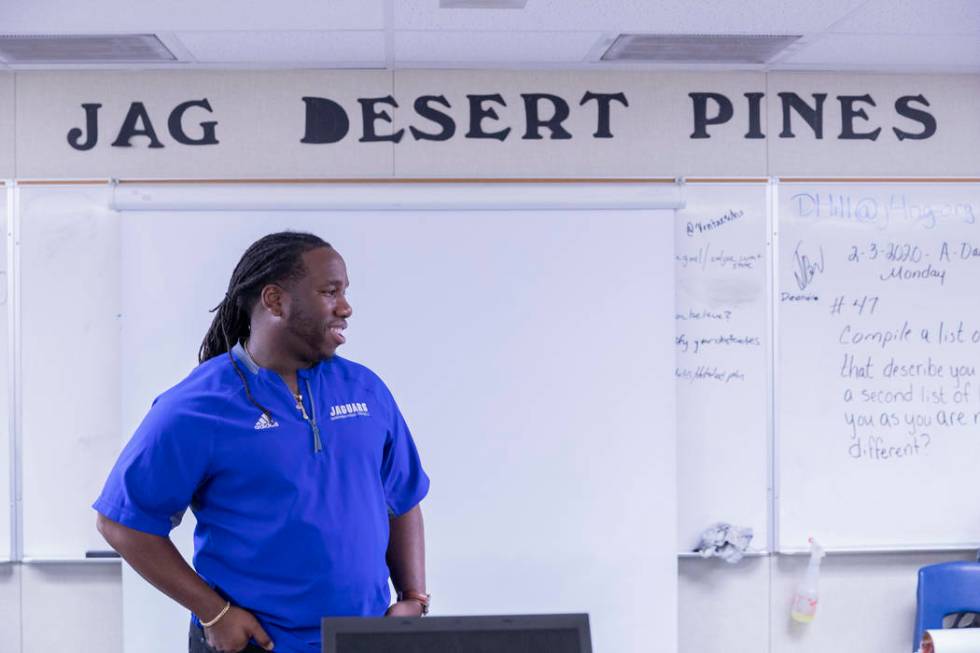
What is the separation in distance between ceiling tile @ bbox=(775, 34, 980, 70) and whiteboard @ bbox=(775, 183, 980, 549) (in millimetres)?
347

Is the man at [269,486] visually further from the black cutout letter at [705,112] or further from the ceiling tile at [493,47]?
the black cutout letter at [705,112]

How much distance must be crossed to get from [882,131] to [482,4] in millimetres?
1325

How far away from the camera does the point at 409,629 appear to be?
94 cm

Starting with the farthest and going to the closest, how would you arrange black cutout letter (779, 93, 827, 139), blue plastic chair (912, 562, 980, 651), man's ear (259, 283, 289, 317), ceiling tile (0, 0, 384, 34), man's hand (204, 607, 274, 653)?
1. black cutout letter (779, 93, 827, 139)
2. blue plastic chair (912, 562, 980, 651)
3. ceiling tile (0, 0, 384, 34)
4. man's ear (259, 283, 289, 317)
5. man's hand (204, 607, 274, 653)

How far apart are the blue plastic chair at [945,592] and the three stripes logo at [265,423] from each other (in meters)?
1.94

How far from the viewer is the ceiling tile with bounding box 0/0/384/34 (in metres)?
2.12

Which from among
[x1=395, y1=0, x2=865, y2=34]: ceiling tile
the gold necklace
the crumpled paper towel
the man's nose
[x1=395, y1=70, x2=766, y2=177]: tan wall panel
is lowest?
the crumpled paper towel

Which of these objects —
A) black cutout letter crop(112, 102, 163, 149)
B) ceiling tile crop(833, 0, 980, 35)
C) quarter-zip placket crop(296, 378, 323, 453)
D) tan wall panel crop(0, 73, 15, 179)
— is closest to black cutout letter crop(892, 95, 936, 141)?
ceiling tile crop(833, 0, 980, 35)

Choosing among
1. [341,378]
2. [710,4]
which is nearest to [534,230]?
[710,4]

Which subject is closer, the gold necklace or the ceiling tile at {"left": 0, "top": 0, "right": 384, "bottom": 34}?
the gold necklace

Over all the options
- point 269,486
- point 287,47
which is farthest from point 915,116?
point 269,486

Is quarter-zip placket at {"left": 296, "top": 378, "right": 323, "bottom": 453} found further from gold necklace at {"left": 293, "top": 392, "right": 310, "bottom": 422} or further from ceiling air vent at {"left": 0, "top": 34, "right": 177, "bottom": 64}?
ceiling air vent at {"left": 0, "top": 34, "right": 177, "bottom": 64}

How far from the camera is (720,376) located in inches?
107

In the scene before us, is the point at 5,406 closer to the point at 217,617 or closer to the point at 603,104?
the point at 217,617
